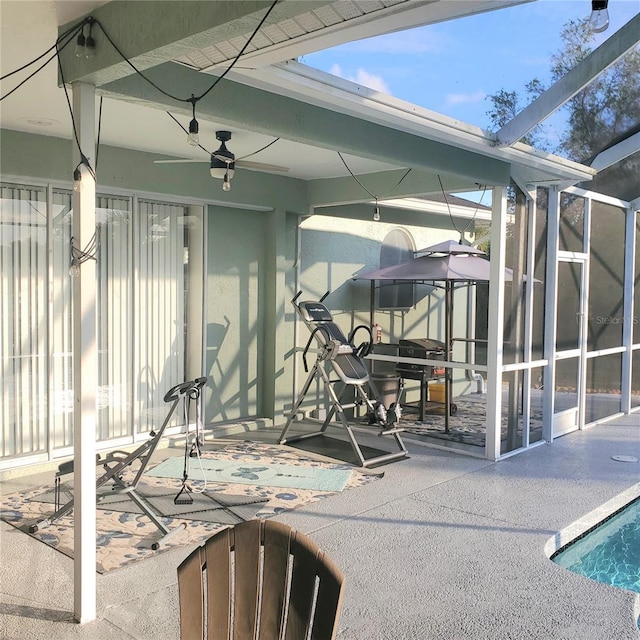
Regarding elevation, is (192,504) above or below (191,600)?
below

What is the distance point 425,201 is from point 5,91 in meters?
6.76

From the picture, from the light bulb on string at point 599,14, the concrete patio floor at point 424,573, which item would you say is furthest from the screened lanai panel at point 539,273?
the light bulb on string at point 599,14

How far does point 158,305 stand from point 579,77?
4.52m

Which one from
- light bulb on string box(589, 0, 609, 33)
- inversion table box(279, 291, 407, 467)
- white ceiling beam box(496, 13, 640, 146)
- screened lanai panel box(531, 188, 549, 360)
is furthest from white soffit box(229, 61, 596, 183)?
inversion table box(279, 291, 407, 467)

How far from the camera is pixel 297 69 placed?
4.05 metres

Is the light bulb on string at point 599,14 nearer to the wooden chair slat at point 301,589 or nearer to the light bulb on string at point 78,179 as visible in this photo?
the light bulb on string at point 78,179

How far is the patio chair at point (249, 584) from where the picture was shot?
203 cm

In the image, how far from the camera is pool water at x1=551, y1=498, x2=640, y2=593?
15.5ft

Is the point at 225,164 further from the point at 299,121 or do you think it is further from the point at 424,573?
the point at 424,573

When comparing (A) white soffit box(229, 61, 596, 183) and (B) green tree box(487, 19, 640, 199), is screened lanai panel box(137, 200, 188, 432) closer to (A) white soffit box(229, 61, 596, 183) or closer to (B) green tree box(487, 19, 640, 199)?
(A) white soffit box(229, 61, 596, 183)

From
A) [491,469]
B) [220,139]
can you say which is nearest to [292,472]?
[491,469]

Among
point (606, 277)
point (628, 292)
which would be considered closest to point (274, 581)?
point (606, 277)

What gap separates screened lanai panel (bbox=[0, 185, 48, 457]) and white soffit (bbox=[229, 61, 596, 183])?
282cm

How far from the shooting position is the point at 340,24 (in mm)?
2904
